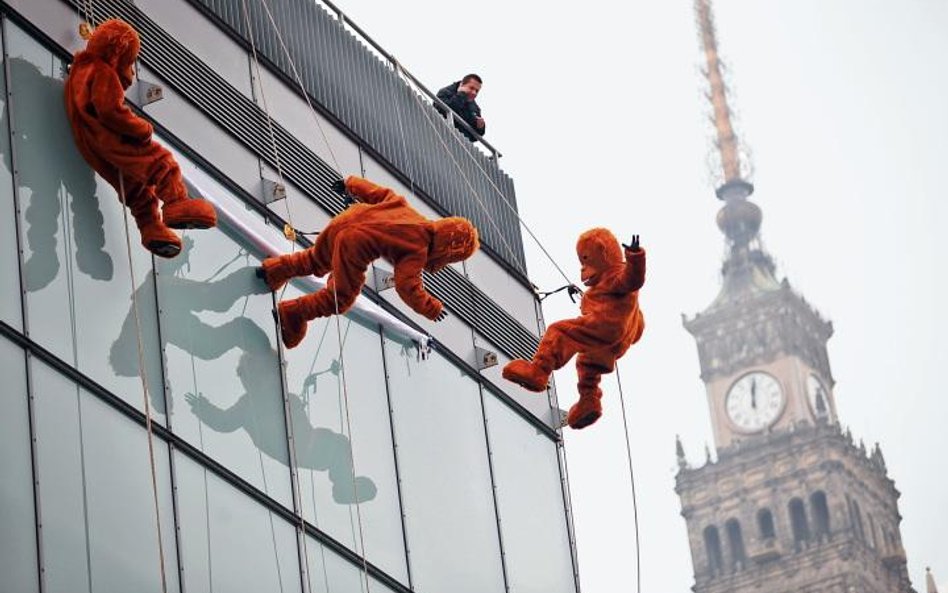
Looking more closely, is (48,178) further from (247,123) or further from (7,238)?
(247,123)

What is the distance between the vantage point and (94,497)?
14023 millimetres

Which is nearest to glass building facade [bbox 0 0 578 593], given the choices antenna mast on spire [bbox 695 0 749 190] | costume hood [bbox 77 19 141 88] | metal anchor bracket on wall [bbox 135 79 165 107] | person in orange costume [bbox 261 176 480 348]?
metal anchor bracket on wall [bbox 135 79 165 107]

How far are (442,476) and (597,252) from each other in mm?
2290

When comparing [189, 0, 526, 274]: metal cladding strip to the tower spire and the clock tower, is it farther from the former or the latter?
the tower spire

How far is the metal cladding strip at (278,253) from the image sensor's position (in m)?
16.2

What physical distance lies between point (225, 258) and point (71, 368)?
7.56 ft

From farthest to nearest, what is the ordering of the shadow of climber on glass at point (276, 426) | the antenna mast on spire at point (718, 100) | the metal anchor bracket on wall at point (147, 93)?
1. the antenna mast on spire at point (718, 100)
2. the metal anchor bracket on wall at point (147, 93)
3. the shadow of climber on glass at point (276, 426)

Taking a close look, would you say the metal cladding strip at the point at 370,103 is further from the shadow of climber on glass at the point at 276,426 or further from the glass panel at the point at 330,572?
the glass panel at the point at 330,572

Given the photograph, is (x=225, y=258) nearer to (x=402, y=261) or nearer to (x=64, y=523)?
(x=402, y=261)

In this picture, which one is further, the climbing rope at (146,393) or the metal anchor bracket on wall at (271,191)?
the metal anchor bracket on wall at (271,191)

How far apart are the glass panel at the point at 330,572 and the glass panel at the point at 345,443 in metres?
0.15

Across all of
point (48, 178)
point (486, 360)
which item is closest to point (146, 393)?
point (48, 178)

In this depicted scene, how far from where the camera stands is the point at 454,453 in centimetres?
1828

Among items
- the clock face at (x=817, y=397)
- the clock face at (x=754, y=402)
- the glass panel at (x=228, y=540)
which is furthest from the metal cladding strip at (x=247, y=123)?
the clock face at (x=817, y=397)
